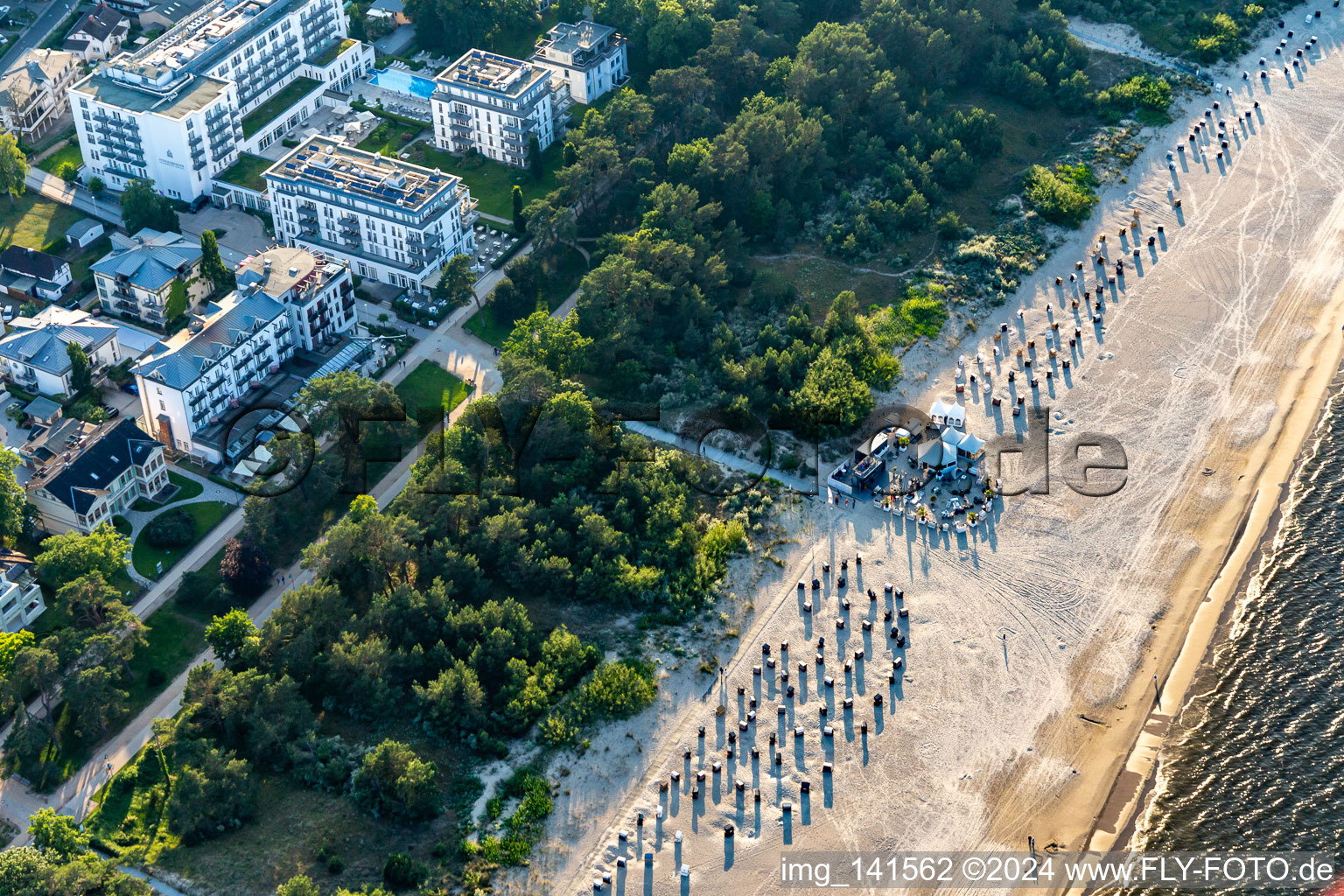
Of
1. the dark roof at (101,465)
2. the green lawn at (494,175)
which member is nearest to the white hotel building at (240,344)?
the dark roof at (101,465)

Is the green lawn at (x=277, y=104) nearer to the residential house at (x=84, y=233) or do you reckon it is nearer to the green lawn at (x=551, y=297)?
the residential house at (x=84, y=233)

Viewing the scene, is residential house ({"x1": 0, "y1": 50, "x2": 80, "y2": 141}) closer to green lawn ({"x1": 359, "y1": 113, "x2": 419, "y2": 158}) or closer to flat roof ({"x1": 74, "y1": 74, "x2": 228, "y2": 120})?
flat roof ({"x1": 74, "y1": 74, "x2": 228, "y2": 120})

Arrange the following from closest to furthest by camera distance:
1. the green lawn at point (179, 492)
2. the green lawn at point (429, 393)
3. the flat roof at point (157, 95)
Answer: the green lawn at point (179, 492), the green lawn at point (429, 393), the flat roof at point (157, 95)

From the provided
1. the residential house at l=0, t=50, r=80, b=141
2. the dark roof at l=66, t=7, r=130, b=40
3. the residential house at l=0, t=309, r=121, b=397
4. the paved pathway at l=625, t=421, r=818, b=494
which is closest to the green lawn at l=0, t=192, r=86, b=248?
the residential house at l=0, t=50, r=80, b=141

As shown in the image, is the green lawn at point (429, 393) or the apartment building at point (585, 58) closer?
the green lawn at point (429, 393)

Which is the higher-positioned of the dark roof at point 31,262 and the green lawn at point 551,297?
the dark roof at point 31,262

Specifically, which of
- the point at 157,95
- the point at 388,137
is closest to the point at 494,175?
the point at 388,137
